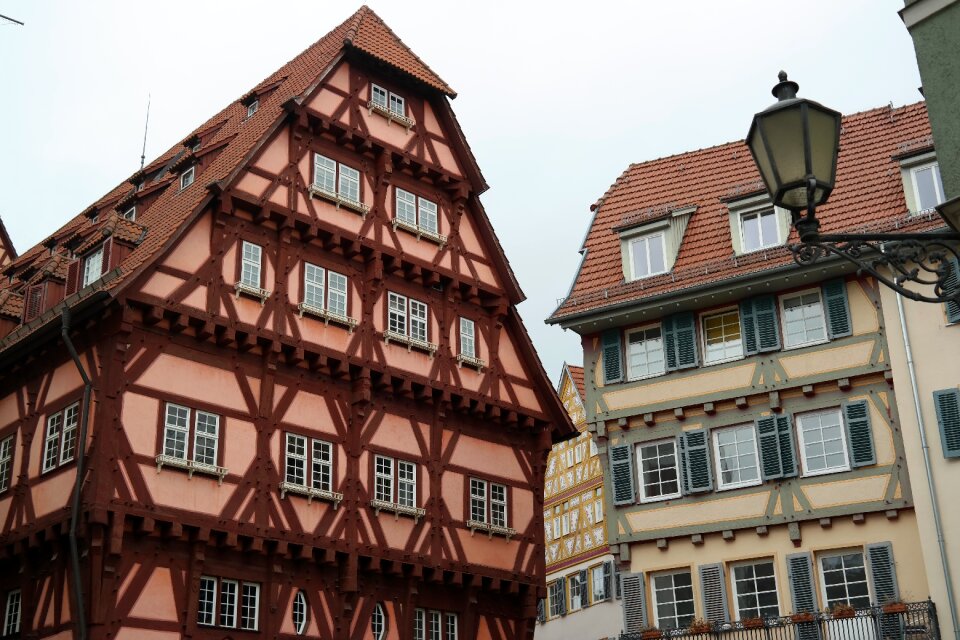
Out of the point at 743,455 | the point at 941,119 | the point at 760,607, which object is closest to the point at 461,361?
the point at 743,455

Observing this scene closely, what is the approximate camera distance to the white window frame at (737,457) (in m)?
23.3

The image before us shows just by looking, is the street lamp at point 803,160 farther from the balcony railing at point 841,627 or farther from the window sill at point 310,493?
the window sill at point 310,493

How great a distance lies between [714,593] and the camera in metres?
23.1

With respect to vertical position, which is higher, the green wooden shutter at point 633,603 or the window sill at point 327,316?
the window sill at point 327,316

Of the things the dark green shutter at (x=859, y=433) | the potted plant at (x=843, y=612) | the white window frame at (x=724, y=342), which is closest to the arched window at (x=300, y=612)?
the white window frame at (x=724, y=342)

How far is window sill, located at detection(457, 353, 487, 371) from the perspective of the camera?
25578 millimetres

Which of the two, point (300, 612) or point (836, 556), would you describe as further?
point (836, 556)

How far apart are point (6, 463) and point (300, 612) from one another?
6.29 metres

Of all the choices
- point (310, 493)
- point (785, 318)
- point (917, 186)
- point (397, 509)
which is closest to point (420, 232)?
point (397, 509)

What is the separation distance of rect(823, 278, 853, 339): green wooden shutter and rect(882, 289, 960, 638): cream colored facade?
0.73 m

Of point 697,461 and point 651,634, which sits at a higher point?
point 697,461

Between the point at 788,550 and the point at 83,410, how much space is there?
42.5ft

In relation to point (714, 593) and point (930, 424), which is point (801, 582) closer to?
→ point (714, 593)

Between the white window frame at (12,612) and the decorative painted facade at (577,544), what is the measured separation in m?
23.4
